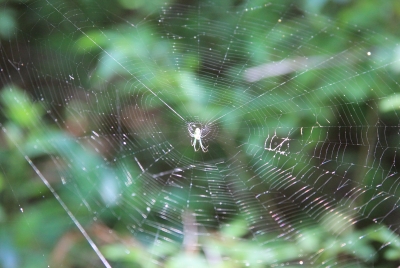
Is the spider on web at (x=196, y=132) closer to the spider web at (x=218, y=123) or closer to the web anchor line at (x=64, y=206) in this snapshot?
the spider web at (x=218, y=123)

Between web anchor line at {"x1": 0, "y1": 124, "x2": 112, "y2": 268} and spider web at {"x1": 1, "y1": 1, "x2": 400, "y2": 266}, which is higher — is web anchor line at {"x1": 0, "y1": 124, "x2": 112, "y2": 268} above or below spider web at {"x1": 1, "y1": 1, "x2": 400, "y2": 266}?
below

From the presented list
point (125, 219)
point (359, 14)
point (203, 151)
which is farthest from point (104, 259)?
point (359, 14)

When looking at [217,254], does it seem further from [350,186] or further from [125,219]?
[350,186]

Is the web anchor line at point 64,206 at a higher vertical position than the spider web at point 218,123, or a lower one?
lower

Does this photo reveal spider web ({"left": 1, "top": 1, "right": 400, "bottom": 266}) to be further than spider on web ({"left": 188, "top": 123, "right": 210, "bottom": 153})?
No

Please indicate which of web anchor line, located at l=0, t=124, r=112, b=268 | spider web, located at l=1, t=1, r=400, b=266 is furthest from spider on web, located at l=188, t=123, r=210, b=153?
web anchor line, located at l=0, t=124, r=112, b=268

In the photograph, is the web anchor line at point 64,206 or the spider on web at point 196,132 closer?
the web anchor line at point 64,206

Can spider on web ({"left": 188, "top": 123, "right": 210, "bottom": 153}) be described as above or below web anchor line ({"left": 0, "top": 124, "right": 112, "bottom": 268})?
above

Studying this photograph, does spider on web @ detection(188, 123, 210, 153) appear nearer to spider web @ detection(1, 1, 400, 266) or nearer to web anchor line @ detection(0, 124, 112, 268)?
spider web @ detection(1, 1, 400, 266)

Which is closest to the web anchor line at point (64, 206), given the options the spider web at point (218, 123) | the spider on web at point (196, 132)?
the spider web at point (218, 123)
